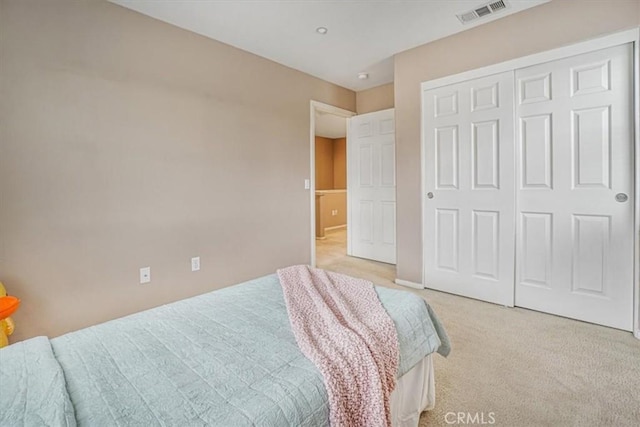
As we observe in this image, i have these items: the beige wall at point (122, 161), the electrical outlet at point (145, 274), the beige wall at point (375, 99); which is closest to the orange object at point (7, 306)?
the beige wall at point (122, 161)

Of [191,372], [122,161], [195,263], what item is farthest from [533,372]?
[122,161]

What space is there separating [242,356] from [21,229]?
191 centimetres

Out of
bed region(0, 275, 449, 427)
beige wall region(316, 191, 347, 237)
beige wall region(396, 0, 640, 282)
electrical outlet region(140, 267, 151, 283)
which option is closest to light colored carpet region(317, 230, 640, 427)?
bed region(0, 275, 449, 427)

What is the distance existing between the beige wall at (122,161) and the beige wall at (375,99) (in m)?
1.50

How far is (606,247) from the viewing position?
2.25 meters

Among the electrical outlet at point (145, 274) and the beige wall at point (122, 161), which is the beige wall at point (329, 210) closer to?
the beige wall at point (122, 161)

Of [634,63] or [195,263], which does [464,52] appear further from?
[195,263]

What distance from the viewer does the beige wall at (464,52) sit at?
7.30 feet

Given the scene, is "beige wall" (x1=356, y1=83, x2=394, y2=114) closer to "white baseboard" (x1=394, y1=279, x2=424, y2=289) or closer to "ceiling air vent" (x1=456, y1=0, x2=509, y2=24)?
"ceiling air vent" (x1=456, y1=0, x2=509, y2=24)

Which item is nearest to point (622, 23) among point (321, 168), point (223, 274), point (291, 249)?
point (291, 249)

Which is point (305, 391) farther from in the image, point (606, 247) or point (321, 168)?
point (321, 168)

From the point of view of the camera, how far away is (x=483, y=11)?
2.48 m

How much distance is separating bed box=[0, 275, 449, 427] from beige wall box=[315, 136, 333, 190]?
7578 mm

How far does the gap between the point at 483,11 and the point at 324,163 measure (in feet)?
21.8
